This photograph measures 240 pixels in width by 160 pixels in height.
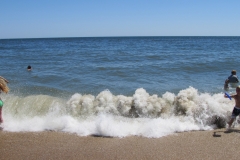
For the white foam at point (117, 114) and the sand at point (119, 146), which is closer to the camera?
the sand at point (119, 146)

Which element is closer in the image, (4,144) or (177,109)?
(4,144)

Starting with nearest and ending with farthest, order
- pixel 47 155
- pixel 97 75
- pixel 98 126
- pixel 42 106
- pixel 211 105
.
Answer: pixel 47 155 < pixel 98 126 < pixel 211 105 < pixel 42 106 < pixel 97 75

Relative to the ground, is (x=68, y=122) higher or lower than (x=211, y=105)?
lower

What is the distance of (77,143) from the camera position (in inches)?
202

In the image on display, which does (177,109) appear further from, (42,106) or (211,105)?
(42,106)

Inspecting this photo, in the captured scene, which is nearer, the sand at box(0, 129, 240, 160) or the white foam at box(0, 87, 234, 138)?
the sand at box(0, 129, 240, 160)

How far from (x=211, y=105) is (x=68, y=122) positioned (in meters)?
4.14

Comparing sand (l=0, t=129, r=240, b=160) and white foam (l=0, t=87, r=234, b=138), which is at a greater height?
white foam (l=0, t=87, r=234, b=138)

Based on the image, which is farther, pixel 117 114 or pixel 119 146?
pixel 117 114

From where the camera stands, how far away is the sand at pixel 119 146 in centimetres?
459

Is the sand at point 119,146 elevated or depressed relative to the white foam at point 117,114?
depressed

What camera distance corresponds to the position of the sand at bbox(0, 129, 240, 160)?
15.1ft

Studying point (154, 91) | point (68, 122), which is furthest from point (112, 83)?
point (68, 122)

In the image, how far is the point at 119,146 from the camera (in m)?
4.96
